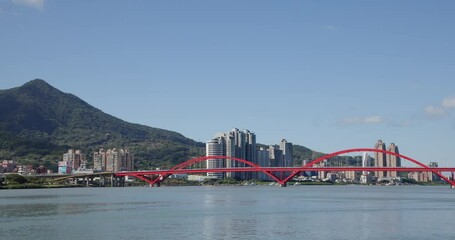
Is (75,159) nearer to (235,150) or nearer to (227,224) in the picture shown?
(235,150)

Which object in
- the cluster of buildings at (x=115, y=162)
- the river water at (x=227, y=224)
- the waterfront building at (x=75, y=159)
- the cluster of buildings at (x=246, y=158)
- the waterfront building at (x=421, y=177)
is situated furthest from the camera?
the waterfront building at (x=421, y=177)

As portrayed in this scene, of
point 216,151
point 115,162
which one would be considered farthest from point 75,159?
point 216,151

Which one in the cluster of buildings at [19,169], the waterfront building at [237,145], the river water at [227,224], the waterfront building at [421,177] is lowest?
the river water at [227,224]

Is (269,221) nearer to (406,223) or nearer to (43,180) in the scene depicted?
(406,223)

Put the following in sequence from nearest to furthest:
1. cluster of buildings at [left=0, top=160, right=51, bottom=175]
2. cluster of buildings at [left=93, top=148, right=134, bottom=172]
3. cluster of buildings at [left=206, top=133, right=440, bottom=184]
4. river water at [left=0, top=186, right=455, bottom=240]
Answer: river water at [left=0, top=186, right=455, bottom=240] → cluster of buildings at [left=0, top=160, right=51, bottom=175] → cluster of buildings at [left=206, top=133, right=440, bottom=184] → cluster of buildings at [left=93, top=148, right=134, bottom=172]

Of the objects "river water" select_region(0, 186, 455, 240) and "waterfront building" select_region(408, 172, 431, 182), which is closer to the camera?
"river water" select_region(0, 186, 455, 240)

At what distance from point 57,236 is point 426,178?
573 ft

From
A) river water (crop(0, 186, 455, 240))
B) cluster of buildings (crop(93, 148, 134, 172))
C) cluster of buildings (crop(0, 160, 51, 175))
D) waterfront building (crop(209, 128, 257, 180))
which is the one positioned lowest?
river water (crop(0, 186, 455, 240))

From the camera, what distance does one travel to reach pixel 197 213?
4116 centimetres

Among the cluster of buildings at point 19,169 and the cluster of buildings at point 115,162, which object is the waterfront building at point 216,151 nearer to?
the cluster of buildings at point 115,162

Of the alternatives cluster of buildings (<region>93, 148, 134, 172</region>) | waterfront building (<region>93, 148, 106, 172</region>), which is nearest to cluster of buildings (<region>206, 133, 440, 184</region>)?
cluster of buildings (<region>93, 148, 134, 172</region>)

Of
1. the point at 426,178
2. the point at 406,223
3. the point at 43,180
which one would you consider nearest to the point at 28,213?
the point at 406,223

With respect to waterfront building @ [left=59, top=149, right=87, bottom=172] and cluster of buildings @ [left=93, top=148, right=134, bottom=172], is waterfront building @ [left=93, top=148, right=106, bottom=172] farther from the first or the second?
waterfront building @ [left=59, top=149, right=87, bottom=172]

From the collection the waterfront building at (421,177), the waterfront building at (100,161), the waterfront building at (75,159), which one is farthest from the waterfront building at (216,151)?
the waterfront building at (421,177)
